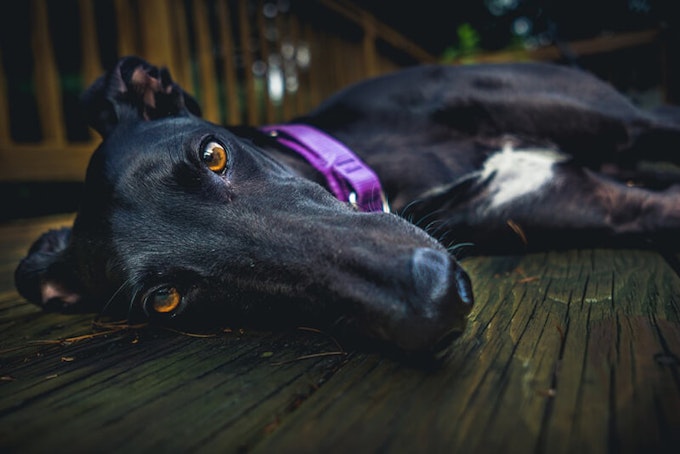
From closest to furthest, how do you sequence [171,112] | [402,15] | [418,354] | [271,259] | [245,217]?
[418,354] → [271,259] → [245,217] → [171,112] → [402,15]

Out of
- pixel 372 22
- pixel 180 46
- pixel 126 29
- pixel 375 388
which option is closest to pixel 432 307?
pixel 375 388

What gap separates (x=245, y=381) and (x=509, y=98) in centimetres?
196

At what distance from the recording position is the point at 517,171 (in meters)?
2.29

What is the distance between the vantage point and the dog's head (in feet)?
3.45

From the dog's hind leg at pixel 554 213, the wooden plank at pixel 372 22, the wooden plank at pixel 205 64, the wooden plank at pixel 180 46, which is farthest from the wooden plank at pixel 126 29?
the dog's hind leg at pixel 554 213

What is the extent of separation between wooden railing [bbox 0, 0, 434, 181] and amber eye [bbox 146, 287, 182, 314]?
2889mm

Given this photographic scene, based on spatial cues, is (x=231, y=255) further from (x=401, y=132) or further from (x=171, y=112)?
(x=401, y=132)

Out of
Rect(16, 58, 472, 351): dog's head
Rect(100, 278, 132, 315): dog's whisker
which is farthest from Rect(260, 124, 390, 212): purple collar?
Rect(100, 278, 132, 315): dog's whisker

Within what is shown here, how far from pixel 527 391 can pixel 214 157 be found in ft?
3.83

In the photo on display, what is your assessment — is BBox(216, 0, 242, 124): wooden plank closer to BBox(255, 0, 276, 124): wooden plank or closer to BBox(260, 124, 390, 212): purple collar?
BBox(255, 0, 276, 124): wooden plank

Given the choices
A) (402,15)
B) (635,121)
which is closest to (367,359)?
(635,121)

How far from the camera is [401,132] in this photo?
2393 millimetres

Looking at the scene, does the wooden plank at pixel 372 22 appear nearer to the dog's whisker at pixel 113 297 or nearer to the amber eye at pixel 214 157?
the amber eye at pixel 214 157

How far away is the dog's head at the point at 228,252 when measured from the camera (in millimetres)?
1053
